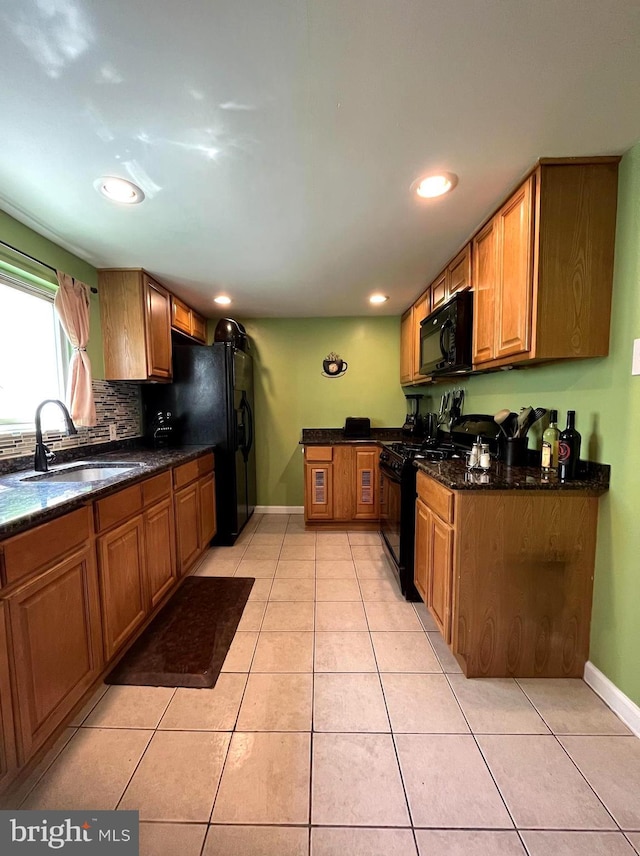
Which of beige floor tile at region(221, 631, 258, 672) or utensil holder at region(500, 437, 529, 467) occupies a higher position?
utensil holder at region(500, 437, 529, 467)

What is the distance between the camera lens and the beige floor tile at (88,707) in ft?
4.35

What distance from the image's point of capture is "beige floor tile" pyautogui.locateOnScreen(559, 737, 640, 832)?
1029mm

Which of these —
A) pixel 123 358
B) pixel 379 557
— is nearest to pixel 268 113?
pixel 123 358

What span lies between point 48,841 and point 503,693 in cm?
165

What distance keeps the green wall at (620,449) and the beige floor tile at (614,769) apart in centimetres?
19

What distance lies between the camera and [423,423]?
347cm

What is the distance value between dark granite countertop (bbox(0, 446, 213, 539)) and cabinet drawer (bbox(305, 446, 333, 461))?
4.13 feet

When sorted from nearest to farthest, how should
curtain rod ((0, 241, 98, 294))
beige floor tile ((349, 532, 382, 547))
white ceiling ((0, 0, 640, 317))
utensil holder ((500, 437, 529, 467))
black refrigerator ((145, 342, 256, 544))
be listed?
white ceiling ((0, 0, 640, 317)) → curtain rod ((0, 241, 98, 294)) → utensil holder ((500, 437, 529, 467)) → black refrigerator ((145, 342, 256, 544)) → beige floor tile ((349, 532, 382, 547))

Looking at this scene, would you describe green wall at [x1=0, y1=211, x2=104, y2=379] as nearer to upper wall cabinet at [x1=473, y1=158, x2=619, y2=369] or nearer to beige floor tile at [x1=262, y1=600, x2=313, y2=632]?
beige floor tile at [x1=262, y1=600, x2=313, y2=632]

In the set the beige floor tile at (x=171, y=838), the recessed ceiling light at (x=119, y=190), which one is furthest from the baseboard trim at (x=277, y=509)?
the recessed ceiling light at (x=119, y=190)

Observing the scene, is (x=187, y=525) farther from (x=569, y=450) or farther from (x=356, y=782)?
(x=569, y=450)

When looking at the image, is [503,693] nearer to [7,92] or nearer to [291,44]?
[291,44]

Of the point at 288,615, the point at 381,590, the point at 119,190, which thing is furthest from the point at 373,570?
the point at 119,190

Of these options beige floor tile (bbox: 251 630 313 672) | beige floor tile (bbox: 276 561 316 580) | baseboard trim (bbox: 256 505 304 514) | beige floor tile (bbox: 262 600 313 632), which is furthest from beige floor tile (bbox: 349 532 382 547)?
beige floor tile (bbox: 251 630 313 672)
